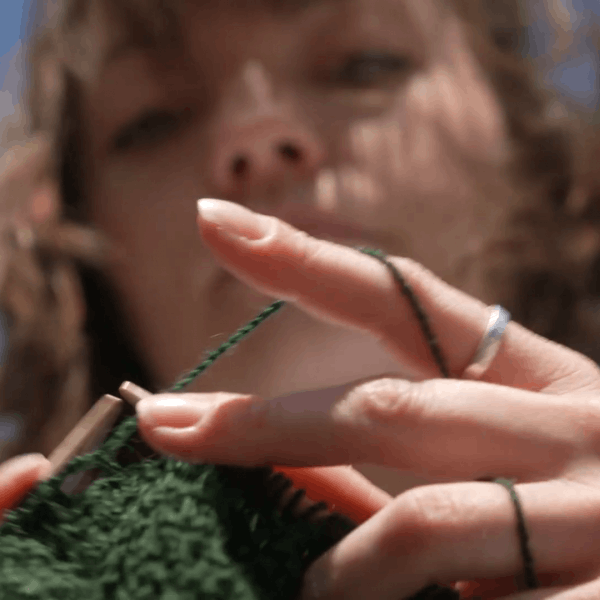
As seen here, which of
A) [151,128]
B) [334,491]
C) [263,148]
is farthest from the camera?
[151,128]

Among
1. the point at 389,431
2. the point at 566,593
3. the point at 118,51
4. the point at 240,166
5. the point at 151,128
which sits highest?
the point at 118,51

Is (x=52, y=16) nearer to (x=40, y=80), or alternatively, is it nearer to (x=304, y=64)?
(x=40, y=80)

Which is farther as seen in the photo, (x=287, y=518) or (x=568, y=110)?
(x=568, y=110)

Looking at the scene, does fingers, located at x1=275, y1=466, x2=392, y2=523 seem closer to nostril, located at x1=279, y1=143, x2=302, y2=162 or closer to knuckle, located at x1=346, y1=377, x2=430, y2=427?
knuckle, located at x1=346, y1=377, x2=430, y2=427

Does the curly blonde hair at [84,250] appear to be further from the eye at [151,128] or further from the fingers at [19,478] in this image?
the fingers at [19,478]

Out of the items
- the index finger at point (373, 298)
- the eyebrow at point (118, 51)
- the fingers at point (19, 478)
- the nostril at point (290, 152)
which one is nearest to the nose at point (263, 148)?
the nostril at point (290, 152)

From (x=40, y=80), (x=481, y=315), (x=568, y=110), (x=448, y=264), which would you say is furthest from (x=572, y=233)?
(x=40, y=80)

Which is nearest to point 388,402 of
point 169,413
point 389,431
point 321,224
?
point 389,431

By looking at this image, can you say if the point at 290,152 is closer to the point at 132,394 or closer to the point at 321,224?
the point at 321,224
